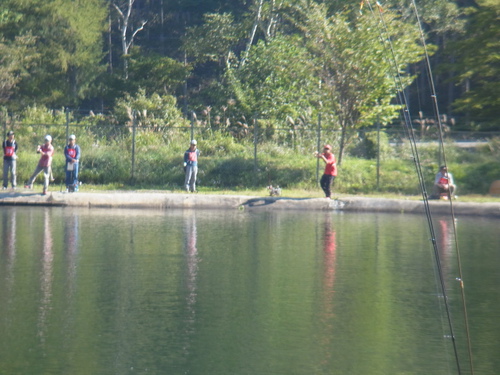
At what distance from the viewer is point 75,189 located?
23578mm

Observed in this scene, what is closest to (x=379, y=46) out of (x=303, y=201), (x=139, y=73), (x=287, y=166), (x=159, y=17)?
(x=287, y=166)

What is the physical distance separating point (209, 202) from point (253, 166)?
18.2ft

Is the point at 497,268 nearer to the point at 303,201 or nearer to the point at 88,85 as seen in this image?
the point at 303,201

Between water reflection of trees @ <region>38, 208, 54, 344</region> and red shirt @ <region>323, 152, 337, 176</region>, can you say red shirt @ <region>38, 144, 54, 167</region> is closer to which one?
water reflection of trees @ <region>38, 208, 54, 344</region>

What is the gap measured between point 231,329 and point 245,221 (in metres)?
10.1

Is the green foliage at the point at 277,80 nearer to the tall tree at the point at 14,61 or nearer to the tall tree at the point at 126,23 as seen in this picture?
the tall tree at the point at 14,61

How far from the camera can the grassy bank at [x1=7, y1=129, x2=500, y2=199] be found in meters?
26.2

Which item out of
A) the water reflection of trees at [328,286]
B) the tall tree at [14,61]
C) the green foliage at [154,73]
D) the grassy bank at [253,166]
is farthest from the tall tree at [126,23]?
the water reflection of trees at [328,286]

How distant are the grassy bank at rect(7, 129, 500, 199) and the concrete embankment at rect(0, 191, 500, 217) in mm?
2028

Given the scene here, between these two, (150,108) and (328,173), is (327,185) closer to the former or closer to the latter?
(328,173)

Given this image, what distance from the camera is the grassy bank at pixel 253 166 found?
85.9 feet

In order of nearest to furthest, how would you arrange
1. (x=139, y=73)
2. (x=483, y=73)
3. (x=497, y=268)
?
1. (x=497, y=268)
2. (x=483, y=73)
3. (x=139, y=73)

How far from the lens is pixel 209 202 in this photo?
2212 cm

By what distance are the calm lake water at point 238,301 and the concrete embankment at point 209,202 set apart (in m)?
4.52
